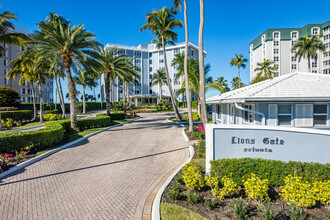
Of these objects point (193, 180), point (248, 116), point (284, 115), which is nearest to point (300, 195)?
point (193, 180)

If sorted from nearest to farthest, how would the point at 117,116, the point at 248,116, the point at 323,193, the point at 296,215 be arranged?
the point at 296,215 < the point at 323,193 < the point at 248,116 < the point at 117,116

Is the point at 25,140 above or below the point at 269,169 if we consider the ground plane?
above

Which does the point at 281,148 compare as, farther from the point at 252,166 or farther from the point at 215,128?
the point at 215,128

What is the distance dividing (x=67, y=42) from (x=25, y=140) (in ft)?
31.8

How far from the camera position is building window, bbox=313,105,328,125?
34.7 feet

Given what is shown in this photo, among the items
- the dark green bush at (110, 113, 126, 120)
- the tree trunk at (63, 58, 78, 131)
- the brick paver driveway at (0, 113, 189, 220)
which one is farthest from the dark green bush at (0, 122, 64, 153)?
the dark green bush at (110, 113, 126, 120)

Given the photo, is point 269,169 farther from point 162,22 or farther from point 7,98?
point 7,98

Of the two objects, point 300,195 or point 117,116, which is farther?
point 117,116

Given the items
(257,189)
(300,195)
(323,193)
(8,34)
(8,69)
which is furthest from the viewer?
(8,69)

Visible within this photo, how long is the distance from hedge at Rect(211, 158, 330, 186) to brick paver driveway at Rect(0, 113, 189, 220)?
95.7 inches

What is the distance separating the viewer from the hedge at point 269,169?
18.4 ft

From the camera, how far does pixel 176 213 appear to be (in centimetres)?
493

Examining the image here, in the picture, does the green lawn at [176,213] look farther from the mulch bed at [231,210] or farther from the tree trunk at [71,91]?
the tree trunk at [71,91]

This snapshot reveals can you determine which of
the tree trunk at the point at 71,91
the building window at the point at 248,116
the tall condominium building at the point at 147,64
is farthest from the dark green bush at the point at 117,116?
the tall condominium building at the point at 147,64
